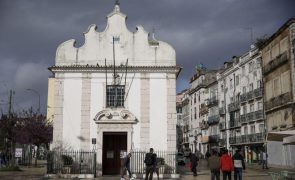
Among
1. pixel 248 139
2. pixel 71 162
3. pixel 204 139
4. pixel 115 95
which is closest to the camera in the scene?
pixel 71 162

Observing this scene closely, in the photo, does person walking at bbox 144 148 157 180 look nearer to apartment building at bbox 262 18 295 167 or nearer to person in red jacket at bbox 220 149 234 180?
person in red jacket at bbox 220 149 234 180

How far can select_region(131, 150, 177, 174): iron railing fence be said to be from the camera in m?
25.4

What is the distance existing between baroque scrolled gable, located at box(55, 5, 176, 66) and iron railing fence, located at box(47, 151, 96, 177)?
5.54 metres

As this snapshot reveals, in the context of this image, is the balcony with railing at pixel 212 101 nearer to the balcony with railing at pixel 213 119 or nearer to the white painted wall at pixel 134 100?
the balcony with railing at pixel 213 119

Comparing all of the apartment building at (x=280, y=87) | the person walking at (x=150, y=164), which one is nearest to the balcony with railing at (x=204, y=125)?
the apartment building at (x=280, y=87)

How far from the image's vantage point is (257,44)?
172ft

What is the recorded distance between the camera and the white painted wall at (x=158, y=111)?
2609cm

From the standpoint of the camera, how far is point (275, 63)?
149 feet

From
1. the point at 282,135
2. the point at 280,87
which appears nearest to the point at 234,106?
the point at 280,87

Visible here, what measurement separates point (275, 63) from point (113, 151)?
24782 mm

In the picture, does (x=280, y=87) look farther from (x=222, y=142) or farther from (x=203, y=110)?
(x=203, y=110)

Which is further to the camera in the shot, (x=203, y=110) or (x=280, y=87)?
(x=203, y=110)

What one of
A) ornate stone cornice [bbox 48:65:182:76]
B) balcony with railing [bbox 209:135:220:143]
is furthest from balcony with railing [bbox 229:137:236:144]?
ornate stone cornice [bbox 48:65:182:76]

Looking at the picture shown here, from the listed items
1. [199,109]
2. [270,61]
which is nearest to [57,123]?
[270,61]
